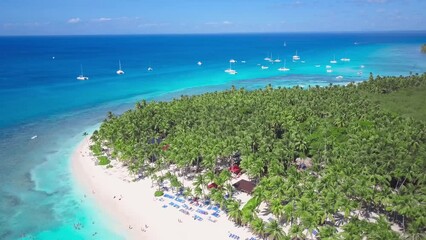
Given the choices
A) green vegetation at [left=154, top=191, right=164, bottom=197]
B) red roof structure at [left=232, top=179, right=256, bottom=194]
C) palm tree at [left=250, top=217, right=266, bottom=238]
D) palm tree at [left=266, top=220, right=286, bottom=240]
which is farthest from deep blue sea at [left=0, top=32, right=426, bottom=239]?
palm tree at [left=266, top=220, right=286, bottom=240]

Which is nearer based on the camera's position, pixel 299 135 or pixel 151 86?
pixel 299 135

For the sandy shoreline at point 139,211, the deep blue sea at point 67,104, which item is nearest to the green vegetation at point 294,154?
the sandy shoreline at point 139,211

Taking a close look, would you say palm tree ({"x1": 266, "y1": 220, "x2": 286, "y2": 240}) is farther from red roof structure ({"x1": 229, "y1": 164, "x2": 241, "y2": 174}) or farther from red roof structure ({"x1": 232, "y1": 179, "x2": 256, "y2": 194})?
red roof structure ({"x1": 229, "y1": 164, "x2": 241, "y2": 174})

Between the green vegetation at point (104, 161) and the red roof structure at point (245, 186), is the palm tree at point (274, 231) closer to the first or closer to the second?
the red roof structure at point (245, 186)

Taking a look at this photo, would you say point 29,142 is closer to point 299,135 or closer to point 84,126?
point 84,126

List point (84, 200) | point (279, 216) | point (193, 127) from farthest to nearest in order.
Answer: point (193, 127), point (84, 200), point (279, 216)

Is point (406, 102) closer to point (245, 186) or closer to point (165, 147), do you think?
point (245, 186)

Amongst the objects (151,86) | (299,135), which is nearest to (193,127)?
(299,135)
